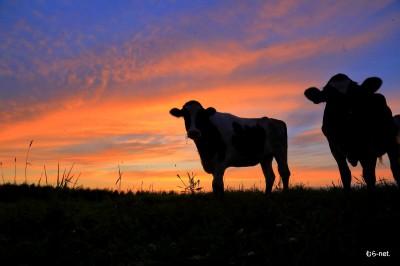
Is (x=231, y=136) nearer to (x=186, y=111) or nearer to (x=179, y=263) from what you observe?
(x=186, y=111)

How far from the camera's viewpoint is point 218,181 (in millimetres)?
10414

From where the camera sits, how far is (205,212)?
20.6 ft

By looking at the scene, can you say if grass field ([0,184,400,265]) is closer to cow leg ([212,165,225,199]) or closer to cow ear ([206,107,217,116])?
cow leg ([212,165,225,199])

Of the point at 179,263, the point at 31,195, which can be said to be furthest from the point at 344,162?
the point at 31,195

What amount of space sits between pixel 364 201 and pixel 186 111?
6.27 meters

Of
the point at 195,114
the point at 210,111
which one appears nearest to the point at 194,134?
the point at 195,114

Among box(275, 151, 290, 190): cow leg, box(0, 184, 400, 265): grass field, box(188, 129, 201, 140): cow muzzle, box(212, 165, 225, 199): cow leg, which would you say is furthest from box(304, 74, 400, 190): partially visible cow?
box(275, 151, 290, 190): cow leg

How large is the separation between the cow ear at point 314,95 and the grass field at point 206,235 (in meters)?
2.84

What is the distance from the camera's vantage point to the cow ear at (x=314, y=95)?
8.92 m

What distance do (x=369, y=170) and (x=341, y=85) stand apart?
185cm

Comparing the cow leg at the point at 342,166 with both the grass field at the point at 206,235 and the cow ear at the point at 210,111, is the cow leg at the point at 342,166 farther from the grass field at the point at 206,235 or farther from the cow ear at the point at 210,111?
the cow ear at the point at 210,111

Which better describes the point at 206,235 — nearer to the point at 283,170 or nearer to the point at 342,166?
the point at 342,166

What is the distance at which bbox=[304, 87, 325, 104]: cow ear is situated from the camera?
892 cm

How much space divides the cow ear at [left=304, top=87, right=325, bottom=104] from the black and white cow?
119 inches
